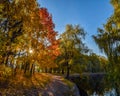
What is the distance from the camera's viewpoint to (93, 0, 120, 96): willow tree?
18.6 meters

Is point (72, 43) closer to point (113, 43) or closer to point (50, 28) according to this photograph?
point (50, 28)

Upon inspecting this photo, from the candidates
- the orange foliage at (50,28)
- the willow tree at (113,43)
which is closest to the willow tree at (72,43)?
the orange foliage at (50,28)

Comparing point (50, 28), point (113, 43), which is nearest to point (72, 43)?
point (50, 28)

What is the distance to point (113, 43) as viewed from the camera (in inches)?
771

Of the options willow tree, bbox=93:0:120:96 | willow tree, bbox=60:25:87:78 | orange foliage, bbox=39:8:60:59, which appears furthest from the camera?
willow tree, bbox=60:25:87:78

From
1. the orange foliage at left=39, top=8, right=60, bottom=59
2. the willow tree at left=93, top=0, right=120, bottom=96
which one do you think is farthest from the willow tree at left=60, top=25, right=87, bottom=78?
the willow tree at left=93, top=0, right=120, bottom=96

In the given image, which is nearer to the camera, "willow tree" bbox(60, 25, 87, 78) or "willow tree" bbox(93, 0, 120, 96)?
"willow tree" bbox(93, 0, 120, 96)

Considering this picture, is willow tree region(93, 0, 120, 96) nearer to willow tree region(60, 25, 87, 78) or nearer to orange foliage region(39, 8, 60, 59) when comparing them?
orange foliage region(39, 8, 60, 59)

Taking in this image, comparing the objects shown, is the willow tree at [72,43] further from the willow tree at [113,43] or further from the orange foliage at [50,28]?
the willow tree at [113,43]

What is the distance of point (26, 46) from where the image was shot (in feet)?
62.0

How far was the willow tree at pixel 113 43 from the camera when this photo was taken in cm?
1864

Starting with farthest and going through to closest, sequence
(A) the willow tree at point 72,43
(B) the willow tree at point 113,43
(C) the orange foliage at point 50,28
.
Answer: (A) the willow tree at point 72,43
(C) the orange foliage at point 50,28
(B) the willow tree at point 113,43

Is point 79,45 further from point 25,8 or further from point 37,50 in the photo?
point 25,8

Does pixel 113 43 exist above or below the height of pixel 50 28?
below
